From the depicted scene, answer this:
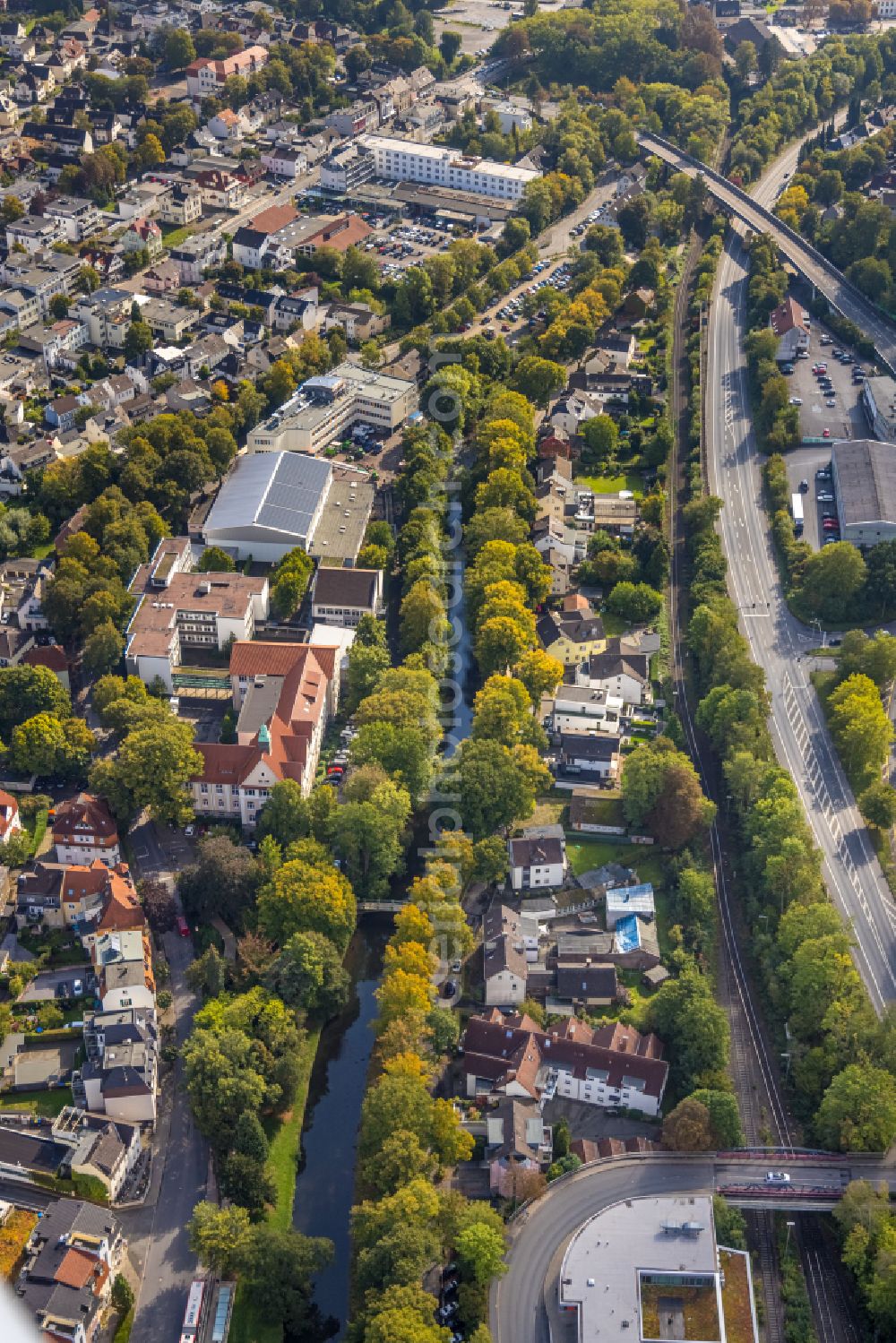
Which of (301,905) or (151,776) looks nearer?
(301,905)

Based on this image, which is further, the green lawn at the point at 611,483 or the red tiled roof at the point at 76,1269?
the green lawn at the point at 611,483

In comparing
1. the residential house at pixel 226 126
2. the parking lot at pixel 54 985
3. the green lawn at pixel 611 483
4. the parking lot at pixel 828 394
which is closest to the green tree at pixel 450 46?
the residential house at pixel 226 126

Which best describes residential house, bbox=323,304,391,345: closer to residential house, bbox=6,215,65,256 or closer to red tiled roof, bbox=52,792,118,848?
residential house, bbox=6,215,65,256

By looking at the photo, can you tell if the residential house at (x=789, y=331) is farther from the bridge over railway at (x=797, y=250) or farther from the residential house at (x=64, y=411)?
the residential house at (x=64, y=411)

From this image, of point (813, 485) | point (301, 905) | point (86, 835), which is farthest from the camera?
point (813, 485)

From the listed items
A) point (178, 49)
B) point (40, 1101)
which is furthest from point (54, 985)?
point (178, 49)

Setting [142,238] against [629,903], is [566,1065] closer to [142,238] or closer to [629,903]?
[629,903]

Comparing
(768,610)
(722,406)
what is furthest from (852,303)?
(768,610)

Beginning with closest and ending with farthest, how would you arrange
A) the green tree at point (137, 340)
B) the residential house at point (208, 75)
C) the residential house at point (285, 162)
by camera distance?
the green tree at point (137, 340) < the residential house at point (285, 162) < the residential house at point (208, 75)
